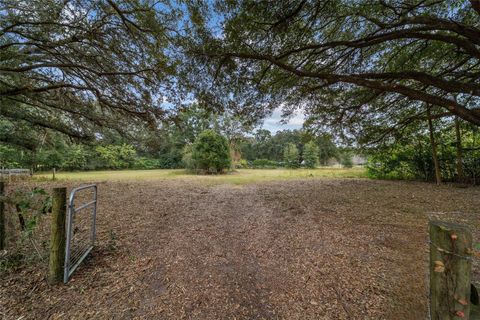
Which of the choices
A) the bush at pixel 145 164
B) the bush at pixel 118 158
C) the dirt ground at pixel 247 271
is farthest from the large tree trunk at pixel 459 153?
the bush at pixel 145 164

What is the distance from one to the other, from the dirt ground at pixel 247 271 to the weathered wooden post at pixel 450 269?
2.07 ft

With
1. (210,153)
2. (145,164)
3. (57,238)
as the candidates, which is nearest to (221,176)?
(210,153)

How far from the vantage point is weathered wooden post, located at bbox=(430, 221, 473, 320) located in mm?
1045

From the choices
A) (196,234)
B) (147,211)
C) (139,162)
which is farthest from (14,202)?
(139,162)

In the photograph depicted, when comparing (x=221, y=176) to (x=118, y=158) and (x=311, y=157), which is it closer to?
(x=118, y=158)

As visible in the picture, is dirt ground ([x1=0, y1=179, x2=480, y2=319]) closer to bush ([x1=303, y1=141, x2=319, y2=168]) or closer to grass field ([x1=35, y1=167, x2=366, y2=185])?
grass field ([x1=35, y1=167, x2=366, y2=185])

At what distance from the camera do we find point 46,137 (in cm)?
801

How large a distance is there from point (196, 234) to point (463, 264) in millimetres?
3001

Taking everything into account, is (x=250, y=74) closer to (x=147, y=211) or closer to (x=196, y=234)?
(x=196, y=234)

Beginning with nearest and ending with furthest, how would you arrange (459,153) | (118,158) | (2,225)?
(2,225) < (459,153) < (118,158)

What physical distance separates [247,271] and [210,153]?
13764 mm

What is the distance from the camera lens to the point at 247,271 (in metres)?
2.20

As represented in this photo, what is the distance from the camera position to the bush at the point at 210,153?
616 inches

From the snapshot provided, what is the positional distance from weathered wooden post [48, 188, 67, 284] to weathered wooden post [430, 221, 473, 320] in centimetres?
310
